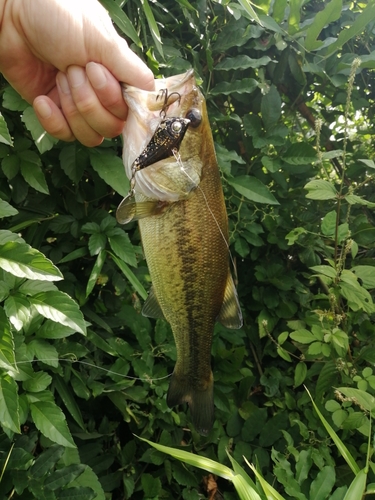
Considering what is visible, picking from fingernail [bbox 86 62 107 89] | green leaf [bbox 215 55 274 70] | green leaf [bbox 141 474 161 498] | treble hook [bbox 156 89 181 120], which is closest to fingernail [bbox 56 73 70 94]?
fingernail [bbox 86 62 107 89]

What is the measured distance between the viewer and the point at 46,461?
113 centimetres

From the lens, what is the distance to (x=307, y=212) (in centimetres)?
204

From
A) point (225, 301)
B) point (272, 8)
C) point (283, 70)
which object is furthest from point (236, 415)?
point (272, 8)

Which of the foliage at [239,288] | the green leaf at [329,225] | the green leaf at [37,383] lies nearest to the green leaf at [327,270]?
the foliage at [239,288]

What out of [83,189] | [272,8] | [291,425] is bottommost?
[291,425]

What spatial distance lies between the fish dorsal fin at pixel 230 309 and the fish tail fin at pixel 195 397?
236 millimetres

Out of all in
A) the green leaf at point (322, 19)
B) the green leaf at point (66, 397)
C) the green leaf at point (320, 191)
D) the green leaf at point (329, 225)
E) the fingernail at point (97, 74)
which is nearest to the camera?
the fingernail at point (97, 74)

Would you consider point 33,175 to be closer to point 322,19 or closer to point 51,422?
point 51,422

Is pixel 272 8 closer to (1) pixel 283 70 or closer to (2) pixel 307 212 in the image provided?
(1) pixel 283 70

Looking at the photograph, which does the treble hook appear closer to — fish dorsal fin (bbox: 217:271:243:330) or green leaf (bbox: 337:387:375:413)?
fish dorsal fin (bbox: 217:271:243:330)

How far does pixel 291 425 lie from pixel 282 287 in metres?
0.60

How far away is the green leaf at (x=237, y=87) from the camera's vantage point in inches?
63.9

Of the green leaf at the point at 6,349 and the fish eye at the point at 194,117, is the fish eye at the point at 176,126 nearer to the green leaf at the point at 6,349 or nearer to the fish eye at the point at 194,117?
the fish eye at the point at 194,117

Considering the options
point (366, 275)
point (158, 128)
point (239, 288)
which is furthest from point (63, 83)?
point (239, 288)
